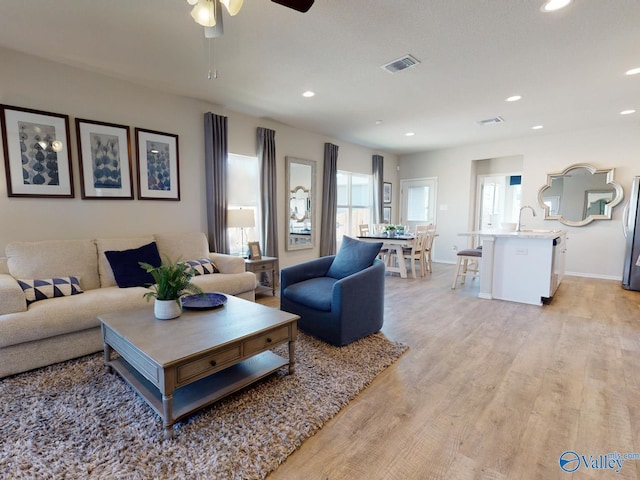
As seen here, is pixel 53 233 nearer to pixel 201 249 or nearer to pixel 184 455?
pixel 201 249

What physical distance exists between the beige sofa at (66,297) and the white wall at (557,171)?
532 centimetres

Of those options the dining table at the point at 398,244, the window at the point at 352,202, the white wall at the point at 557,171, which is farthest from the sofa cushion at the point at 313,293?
the white wall at the point at 557,171

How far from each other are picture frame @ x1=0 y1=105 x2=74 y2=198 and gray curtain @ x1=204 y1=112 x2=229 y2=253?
4.67 ft

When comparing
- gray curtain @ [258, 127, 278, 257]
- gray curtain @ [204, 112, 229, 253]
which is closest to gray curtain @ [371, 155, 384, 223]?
gray curtain @ [258, 127, 278, 257]

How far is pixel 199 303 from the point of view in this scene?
234 centimetres

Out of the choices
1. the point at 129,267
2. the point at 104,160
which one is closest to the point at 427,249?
the point at 129,267

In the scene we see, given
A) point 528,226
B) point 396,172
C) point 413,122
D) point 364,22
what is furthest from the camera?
point 396,172

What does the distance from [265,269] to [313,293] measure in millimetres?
1551

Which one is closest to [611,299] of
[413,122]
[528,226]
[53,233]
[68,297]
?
[528,226]

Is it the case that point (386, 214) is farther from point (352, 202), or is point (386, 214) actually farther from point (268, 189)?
point (268, 189)

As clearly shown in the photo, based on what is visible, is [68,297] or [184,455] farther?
[68,297]

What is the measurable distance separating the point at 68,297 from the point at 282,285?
1795 millimetres

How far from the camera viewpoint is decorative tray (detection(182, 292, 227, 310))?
2275mm

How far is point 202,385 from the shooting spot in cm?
191
